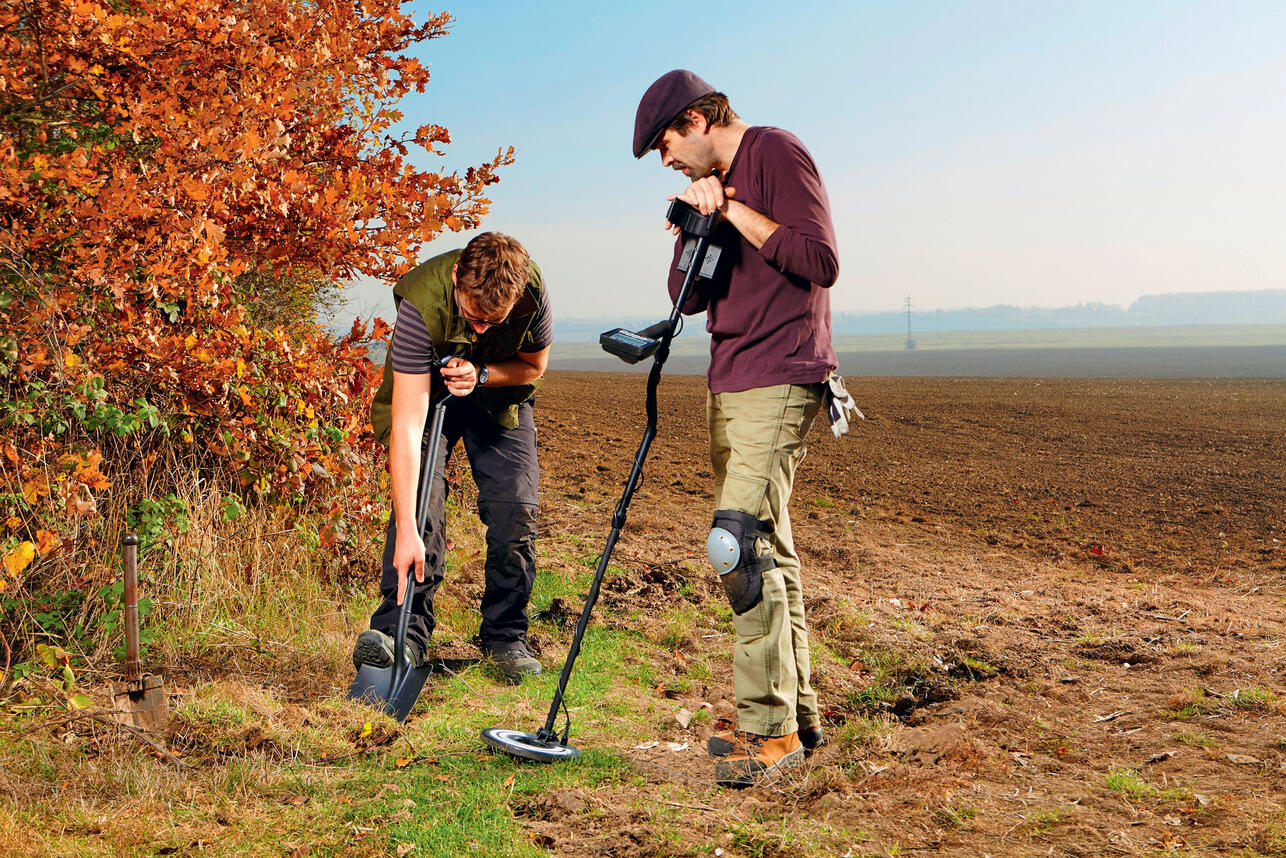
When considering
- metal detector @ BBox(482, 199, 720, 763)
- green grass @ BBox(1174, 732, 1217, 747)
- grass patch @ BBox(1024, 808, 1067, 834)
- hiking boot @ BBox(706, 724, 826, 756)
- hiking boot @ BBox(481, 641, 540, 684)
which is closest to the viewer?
grass patch @ BBox(1024, 808, 1067, 834)

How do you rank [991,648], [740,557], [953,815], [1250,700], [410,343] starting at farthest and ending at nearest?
[991,648] < [1250,700] < [410,343] < [740,557] < [953,815]

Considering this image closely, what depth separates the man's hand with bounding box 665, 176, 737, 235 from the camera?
11.1ft

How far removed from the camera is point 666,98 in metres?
3.33

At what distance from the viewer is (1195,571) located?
25.6ft

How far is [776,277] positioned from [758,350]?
26 cm

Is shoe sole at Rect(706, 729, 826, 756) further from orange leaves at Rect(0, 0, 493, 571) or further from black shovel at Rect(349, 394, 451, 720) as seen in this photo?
orange leaves at Rect(0, 0, 493, 571)

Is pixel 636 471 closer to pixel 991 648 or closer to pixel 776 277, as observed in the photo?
pixel 776 277

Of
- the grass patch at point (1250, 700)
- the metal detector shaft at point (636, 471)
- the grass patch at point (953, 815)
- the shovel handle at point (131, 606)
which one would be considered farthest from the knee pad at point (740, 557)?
the grass patch at point (1250, 700)

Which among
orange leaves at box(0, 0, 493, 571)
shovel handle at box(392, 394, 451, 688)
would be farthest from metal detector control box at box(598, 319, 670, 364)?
orange leaves at box(0, 0, 493, 571)

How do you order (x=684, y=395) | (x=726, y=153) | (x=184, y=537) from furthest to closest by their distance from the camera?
1. (x=684, y=395)
2. (x=184, y=537)
3. (x=726, y=153)

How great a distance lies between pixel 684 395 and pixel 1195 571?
1828 cm

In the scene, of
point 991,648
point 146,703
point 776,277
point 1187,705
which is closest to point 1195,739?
point 1187,705

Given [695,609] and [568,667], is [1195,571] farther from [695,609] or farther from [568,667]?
[568,667]

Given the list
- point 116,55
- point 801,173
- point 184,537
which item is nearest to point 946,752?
point 801,173
